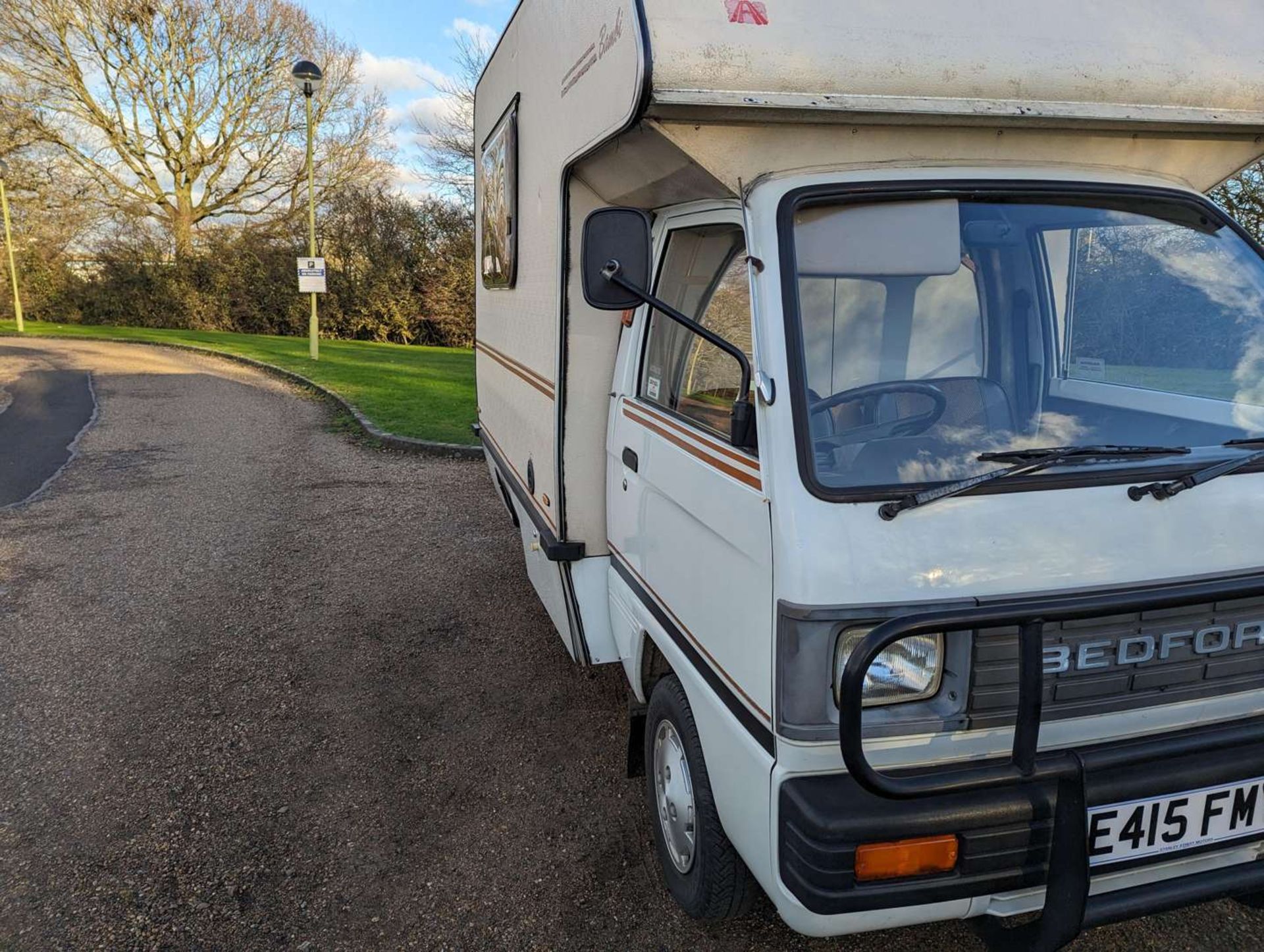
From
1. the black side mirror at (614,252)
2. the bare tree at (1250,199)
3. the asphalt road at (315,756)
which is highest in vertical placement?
the bare tree at (1250,199)

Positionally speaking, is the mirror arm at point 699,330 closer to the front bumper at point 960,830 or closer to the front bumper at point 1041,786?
the front bumper at point 1041,786

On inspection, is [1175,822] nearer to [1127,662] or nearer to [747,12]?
[1127,662]

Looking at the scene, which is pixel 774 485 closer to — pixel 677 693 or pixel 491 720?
pixel 677 693

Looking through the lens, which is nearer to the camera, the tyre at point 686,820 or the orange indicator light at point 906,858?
the orange indicator light at point 906,858

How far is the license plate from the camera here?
6.48 feet

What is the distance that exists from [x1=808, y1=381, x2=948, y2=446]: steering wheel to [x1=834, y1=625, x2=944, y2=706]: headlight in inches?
20.1

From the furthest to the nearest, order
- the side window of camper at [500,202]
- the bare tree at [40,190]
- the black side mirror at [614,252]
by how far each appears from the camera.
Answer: the bare tree at [40,190]
the side window of camper at [500,202]
the black side mirror at [614,252]

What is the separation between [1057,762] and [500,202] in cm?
399

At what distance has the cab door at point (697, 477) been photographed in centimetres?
221

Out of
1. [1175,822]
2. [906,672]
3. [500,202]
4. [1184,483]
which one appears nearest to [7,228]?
[500,202]

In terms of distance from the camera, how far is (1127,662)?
2062 mm

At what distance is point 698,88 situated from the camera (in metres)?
2.20

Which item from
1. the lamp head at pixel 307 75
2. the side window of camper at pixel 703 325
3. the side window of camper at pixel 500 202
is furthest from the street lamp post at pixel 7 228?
the side window of camper at pixel 703 325

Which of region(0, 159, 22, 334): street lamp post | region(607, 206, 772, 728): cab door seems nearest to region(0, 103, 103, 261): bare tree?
region(0, 159, 22, 334): street lamp post
